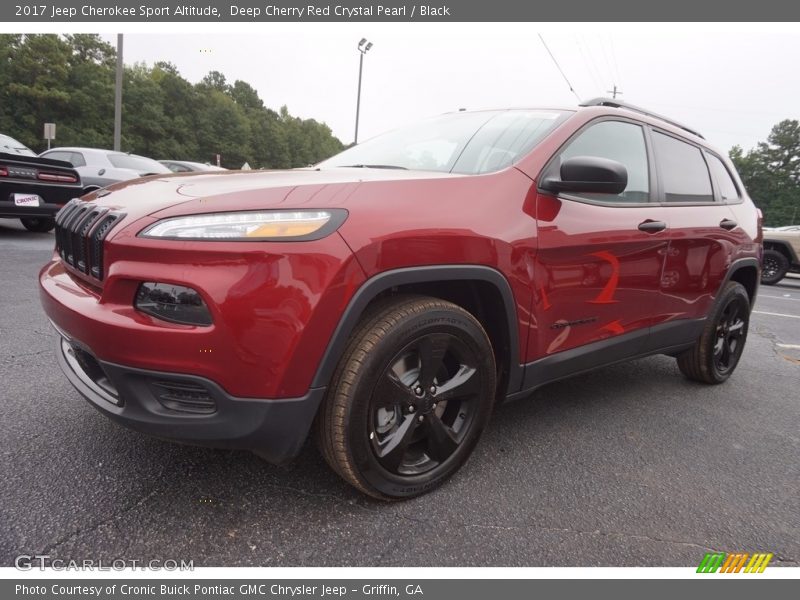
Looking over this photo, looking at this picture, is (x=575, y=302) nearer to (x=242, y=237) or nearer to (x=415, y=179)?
(x=415, y=179)

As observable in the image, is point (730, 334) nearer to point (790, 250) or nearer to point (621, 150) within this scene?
point (621, 150)

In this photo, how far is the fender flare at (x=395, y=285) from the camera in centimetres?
152

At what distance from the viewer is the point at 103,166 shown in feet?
29.9

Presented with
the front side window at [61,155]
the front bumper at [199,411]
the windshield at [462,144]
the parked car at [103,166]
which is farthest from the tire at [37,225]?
the front bumper at [199,411]

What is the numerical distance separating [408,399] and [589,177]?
1.09 m

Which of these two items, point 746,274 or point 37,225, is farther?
point 37,225

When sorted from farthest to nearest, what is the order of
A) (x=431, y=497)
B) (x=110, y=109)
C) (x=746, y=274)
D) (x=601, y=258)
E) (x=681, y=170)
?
(x=110, y=109), (x=746, y=274), (x=681, y=170), (x=601, y=258), (x=431, y=497)

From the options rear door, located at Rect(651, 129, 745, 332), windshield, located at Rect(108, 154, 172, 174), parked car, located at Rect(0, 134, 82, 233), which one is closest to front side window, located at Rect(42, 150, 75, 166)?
windshield, located at Rect(108, 154, 172, 174)

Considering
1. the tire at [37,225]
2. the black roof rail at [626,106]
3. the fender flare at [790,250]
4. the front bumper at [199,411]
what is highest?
the black roof rail at [626,106]

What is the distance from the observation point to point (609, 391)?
10.4 ft

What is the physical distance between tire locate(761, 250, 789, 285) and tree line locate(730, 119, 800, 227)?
169 ft

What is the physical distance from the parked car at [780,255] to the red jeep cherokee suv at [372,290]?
12252 mm
